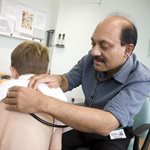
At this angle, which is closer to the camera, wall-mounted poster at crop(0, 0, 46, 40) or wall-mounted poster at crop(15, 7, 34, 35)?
wall-mounted poster at crop(0, 0, 46, 40)

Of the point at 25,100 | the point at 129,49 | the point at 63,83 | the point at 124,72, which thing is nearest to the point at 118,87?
the point at 124,72

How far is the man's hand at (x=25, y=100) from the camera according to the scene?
1.02 meters

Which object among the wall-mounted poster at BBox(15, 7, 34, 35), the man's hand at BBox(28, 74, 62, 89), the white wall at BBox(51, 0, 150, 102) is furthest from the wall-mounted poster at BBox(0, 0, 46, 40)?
the man's hand at BBox(28, 74, 62, 89)

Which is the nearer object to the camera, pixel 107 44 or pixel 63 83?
pixel 107 44

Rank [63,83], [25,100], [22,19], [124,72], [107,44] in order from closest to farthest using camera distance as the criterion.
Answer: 1. [25,100]
2. [107,44]
3. [124,72]
4. [63,83]
5. [22,19]

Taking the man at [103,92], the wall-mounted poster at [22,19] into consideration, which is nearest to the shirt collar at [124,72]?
the man at [103,92]

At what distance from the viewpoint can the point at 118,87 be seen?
1.45m

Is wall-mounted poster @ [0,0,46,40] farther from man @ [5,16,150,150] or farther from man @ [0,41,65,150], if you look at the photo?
man @ [0,41,65,150]

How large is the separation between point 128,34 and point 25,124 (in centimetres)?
73

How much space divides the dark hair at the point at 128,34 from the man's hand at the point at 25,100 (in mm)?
579

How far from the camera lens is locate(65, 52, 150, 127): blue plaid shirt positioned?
48.6 inches

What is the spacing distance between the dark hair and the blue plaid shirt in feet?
0.48

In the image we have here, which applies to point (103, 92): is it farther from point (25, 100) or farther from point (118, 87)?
point (25, 100)

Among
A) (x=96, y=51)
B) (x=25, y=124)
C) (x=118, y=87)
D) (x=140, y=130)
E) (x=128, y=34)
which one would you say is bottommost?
(x=140, y=130)
